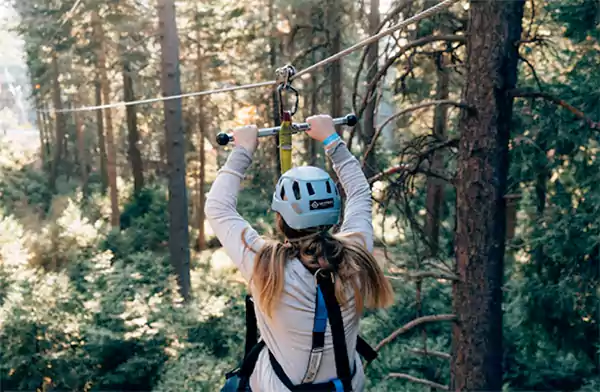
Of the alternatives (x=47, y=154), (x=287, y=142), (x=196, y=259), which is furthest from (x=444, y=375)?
(x=47, y=154)

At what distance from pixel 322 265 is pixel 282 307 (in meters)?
0.22

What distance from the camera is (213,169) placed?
26.4 meters

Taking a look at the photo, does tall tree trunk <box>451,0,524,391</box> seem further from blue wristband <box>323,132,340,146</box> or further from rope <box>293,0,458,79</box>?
blue wristband <box>323,132,340,146</box>

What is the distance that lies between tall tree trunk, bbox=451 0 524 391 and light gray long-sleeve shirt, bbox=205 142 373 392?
92.6 inches

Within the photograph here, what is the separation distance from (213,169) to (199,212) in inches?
185

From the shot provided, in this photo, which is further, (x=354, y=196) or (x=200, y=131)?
(x=200, y=131)

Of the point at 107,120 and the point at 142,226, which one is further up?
the point at 107,120

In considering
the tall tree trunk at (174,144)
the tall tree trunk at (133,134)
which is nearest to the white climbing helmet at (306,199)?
the tall tree trunk at (174,144)

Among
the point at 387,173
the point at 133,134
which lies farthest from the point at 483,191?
the point at 133,134

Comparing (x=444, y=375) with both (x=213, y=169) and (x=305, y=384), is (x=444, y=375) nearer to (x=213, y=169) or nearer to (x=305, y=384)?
(x=305, y=384)

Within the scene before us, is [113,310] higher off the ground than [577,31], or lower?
lower

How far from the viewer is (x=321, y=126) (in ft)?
8.27

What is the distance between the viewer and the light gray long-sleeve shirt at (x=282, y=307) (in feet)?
6.47

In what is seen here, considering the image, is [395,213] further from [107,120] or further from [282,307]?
[107,120]
